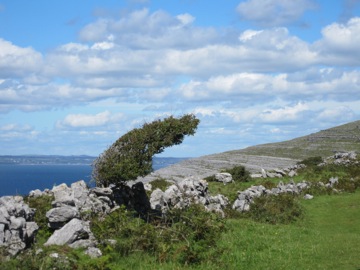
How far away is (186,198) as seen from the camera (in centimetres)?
2855

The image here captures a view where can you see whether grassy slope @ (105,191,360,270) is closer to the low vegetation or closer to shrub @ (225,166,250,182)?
the low vegetation

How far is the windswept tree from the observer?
27328 mm

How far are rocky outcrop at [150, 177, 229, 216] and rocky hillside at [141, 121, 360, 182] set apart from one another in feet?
60.1

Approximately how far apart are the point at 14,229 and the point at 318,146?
238 feet

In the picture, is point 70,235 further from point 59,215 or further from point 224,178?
point 224,178

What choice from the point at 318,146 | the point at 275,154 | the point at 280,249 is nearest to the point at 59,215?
the point at 280,249

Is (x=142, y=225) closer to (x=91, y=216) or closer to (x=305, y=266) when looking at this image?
(x=91, y=216)

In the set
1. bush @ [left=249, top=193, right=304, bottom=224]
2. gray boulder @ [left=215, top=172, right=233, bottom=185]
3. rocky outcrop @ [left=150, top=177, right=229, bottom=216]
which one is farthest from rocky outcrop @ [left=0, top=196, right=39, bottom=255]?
gray boulder @ [left=215, top=172, right=233, bottom=185]

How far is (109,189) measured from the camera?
2706 cm

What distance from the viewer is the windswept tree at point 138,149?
89.7 ft

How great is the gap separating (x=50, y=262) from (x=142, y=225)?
280 inches

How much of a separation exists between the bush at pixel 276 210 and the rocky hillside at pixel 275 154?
20.4 m

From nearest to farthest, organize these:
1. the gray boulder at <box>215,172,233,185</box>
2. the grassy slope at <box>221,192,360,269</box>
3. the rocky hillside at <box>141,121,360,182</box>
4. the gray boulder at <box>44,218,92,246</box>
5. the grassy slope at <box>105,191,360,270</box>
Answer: the gray boulder at <box>44,218,92,246</box>
the grassy slope at <box>105,191,360,270</box>
the grassy slope at <box>221,192,360,269</box>
the gray boulder at <box>215,172,233,185</box>
the rocky hillside at <box>141,121,360,182</box>

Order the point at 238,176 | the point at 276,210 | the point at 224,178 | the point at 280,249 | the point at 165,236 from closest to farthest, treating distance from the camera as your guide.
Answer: the point at 165,236, the point at 280,249, the point at 276,210, the point at 224,178, the point at 238,176
